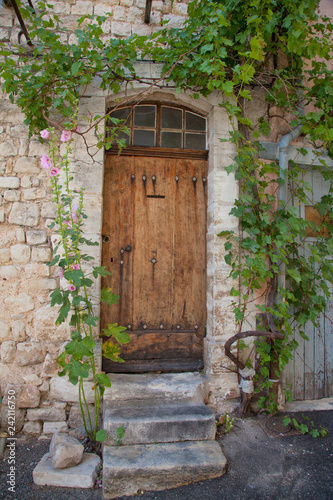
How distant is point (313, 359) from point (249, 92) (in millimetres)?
2527

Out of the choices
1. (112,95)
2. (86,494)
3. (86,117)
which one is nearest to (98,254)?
(86,117)

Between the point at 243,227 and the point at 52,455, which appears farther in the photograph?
the point at 243,227

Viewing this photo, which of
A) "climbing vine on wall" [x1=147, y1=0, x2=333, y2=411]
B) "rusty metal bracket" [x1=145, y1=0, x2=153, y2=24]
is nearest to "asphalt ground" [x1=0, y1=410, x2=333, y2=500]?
"climbing vine on wall" [x1=147, y1=0, x2=333, y2=411]

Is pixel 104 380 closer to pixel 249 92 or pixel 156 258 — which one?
pixel 156 258

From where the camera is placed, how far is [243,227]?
3004 mm

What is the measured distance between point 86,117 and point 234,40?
1.46 m

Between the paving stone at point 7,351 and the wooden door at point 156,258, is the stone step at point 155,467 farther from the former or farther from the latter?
the paving stone at point 7,351

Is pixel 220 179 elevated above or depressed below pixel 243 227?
above

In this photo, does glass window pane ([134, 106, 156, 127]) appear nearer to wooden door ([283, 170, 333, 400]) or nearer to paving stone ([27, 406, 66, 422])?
wooden door ([283, 170, 333, 400])

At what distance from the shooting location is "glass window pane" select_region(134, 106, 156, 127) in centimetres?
329

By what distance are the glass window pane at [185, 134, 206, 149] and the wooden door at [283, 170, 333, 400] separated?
108 cm

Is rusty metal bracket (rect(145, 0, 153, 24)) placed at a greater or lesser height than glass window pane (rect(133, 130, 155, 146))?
greater

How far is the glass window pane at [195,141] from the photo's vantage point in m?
3.34

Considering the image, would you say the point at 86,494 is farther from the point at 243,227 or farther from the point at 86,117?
the point at 86,117
